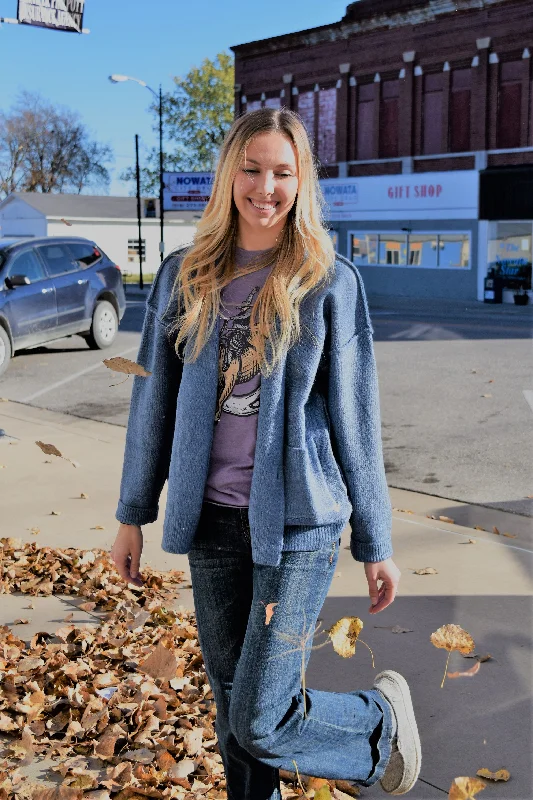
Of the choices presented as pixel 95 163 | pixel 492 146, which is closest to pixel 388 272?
pixel 492 146

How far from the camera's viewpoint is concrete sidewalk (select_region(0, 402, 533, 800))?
3641mm

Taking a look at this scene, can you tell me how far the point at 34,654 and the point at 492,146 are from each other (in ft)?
105

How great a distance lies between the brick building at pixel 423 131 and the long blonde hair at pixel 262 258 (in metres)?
29.9

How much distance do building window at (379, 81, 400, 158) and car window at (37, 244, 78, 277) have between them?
2274 centimetres

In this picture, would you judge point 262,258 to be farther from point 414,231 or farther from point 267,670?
point 414,231

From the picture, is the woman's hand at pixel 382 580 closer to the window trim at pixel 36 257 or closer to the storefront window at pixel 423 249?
the window trim at pixel 36 257

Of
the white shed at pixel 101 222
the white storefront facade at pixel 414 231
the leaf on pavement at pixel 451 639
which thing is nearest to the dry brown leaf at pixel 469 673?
the leaf on pavement at pixel 451 639

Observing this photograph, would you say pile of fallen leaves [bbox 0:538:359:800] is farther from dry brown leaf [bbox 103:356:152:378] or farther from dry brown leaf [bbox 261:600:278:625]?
dry brown leaf [bbox 103:356:152:378]

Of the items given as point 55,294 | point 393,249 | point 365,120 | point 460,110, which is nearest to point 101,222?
point 365,120

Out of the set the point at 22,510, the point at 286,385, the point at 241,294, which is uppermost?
the point at 241,294

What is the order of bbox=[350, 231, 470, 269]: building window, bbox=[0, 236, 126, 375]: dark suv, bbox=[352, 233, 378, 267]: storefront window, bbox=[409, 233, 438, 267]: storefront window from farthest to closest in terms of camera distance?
bbox=[352, 233, 378, 267]: storefront window, bbox=[409, 233, 438, 267]: storefront window, bbox=[350, 231, 470, 269]: building window, bbox=[0, 236, 126, 375]: dark suv

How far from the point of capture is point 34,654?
440 centimetres

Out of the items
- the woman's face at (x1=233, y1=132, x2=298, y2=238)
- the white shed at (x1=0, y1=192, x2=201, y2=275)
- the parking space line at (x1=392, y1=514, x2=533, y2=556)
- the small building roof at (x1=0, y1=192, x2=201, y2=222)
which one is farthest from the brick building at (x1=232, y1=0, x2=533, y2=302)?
the woman's face at (x1=233, y1=132, x2=298, y2=238)

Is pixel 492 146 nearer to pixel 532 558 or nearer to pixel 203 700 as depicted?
pixel 532 558
